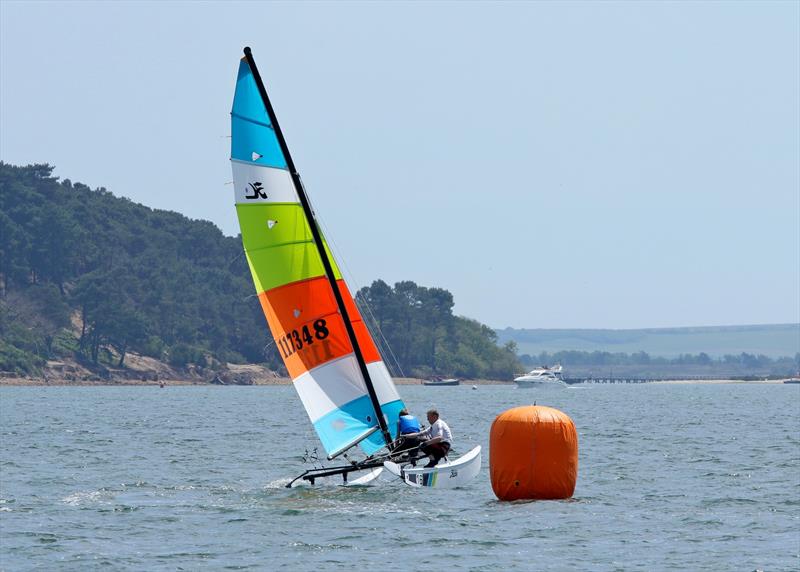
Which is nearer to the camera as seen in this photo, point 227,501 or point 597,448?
point 227,501

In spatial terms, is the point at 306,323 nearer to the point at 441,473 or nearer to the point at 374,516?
the point at 441,473

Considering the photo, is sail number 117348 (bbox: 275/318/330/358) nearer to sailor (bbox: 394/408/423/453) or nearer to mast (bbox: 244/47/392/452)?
mast (bbox: 244/47/392/452)

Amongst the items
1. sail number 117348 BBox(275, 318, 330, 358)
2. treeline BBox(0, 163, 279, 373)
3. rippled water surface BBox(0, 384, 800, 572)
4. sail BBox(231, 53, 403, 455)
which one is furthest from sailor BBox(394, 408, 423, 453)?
treeline BBox(0, 163, 279, 373)

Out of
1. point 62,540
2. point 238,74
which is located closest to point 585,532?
point 62,540

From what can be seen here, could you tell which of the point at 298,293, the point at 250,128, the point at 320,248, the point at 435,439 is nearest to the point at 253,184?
the point at 250,128

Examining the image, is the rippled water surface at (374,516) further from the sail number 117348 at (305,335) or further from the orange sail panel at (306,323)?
the sail number 117348 at (305,335)

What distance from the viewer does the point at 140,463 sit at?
136 feet

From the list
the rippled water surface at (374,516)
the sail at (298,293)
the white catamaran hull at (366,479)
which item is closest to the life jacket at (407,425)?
the sail at (298,293)

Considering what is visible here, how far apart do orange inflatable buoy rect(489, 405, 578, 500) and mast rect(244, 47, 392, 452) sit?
3.56 metres

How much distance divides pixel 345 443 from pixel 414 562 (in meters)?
8.50

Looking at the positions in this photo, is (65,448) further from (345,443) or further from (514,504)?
(514,504)

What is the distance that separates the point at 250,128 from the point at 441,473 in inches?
333

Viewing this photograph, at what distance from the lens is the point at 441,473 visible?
30.7 meters

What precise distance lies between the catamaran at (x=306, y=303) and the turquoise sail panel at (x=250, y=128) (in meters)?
0.02
